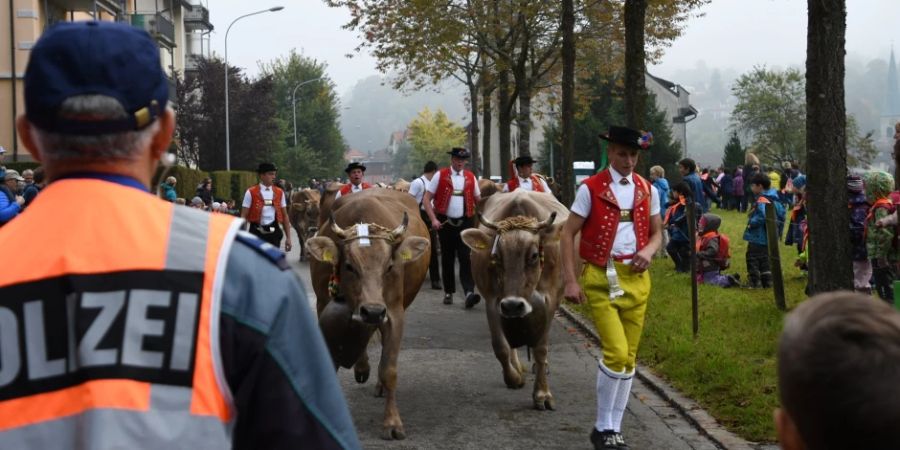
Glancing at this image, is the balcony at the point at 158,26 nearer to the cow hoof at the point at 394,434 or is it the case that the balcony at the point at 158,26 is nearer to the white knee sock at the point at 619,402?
the cow hoof at the point at 394,434

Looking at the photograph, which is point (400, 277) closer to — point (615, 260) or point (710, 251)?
point (615, 260)

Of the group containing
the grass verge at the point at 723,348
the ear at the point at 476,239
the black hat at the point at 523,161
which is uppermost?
the black hat at the point at 523,161

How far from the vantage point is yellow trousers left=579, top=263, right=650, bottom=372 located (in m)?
7.37

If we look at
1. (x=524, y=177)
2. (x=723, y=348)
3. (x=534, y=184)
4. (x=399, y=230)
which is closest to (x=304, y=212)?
Result: (x=524, y=177)

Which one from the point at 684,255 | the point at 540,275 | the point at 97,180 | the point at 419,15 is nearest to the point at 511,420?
the point at 540,275

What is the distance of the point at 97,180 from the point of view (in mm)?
2127

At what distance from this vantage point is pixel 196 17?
237ft

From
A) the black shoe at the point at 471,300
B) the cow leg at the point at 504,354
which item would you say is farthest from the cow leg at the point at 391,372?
the black shoe at the point at 471,300

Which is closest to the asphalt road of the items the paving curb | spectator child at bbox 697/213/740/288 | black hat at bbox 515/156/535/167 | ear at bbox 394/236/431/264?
the paving curb

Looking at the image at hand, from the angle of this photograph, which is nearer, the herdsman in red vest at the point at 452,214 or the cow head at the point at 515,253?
the cow head at the point at 515,253

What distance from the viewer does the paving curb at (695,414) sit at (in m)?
7.41

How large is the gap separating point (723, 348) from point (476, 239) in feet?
9.00

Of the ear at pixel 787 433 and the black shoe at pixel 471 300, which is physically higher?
the ear at pixel 787 433

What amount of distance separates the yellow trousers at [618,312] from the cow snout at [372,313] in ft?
4.90
